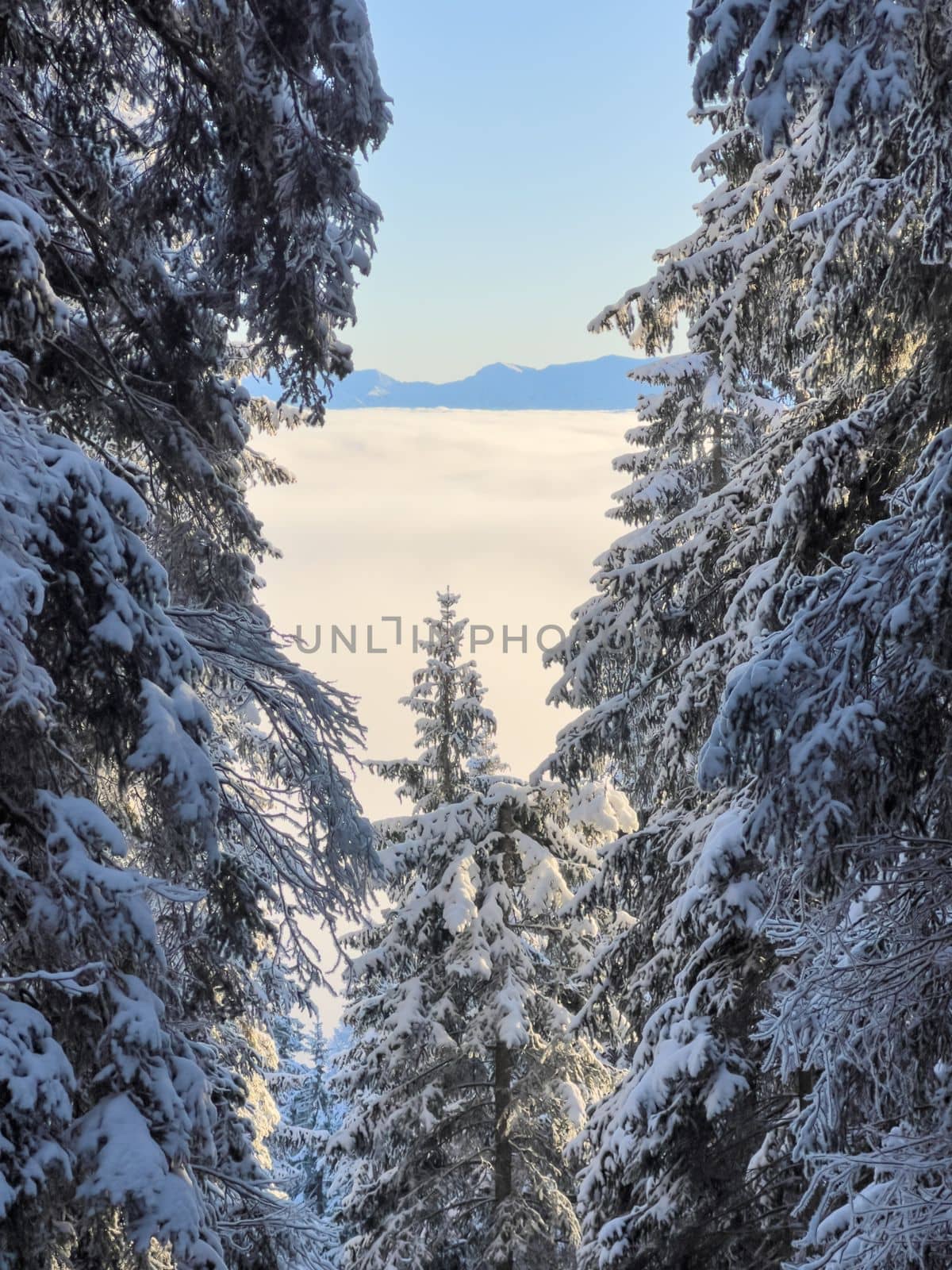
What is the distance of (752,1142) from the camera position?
6.71m

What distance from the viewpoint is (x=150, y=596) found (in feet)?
13.7

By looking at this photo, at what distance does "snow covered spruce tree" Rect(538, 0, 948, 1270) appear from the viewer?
3572 mm

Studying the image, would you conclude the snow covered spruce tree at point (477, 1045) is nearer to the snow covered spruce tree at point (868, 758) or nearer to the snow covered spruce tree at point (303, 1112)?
the snow covered spruce tree at point (303, 1112)

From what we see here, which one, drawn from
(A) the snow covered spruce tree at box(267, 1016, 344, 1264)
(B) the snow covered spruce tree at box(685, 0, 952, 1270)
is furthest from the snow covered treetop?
(B) the snow covered spruce tree at box(685, 0, 952, 1270)

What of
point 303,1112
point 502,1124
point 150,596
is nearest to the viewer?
point 150,596

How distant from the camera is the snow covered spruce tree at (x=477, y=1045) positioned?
11.5m

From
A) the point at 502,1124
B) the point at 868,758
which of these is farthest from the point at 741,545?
the point at 502,1124

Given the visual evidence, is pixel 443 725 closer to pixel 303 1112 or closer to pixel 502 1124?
pixel 502 1124

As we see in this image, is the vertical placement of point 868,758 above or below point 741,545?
below

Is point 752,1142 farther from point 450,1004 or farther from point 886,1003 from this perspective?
point 450,1004

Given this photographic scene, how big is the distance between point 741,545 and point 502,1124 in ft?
25.7

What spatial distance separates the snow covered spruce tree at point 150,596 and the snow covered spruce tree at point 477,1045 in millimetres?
4706

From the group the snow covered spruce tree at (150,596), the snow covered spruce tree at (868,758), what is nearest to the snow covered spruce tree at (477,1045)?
the snow covered spruce tree at (150,596)

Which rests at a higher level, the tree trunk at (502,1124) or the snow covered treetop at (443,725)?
the snow covered treetop at (443,725)
